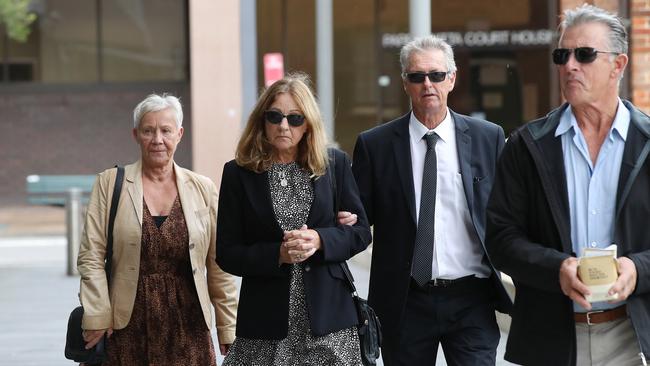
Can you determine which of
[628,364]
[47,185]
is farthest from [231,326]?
[47,185]

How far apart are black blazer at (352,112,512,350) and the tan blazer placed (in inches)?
30.0

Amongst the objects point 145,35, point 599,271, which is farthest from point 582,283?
point 145,35

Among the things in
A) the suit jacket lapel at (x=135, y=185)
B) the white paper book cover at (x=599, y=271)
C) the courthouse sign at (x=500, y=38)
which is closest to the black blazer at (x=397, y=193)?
the suit jacket lapel at (x=135, y=185)

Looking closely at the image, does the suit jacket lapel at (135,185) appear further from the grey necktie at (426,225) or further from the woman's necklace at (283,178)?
the grey necktie at (426,225)

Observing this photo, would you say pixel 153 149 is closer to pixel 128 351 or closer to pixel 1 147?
pixel 128 351

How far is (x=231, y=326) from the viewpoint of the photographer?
5715 mm

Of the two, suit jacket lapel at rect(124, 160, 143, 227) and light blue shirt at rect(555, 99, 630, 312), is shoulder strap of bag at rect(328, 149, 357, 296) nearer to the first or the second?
suit jacket lapel at rect(124, 160, 143, 227)

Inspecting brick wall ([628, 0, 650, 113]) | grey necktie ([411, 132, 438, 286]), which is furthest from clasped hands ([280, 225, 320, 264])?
brick wall ([628, 0, 650, 113])

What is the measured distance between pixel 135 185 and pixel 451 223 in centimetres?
150

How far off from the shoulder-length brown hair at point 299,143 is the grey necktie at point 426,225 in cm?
58

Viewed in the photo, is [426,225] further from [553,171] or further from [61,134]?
[61,134]

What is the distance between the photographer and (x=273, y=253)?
4.77 metres

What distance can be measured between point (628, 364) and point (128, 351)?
8.12ft

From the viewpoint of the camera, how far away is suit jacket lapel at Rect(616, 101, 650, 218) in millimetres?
3884
